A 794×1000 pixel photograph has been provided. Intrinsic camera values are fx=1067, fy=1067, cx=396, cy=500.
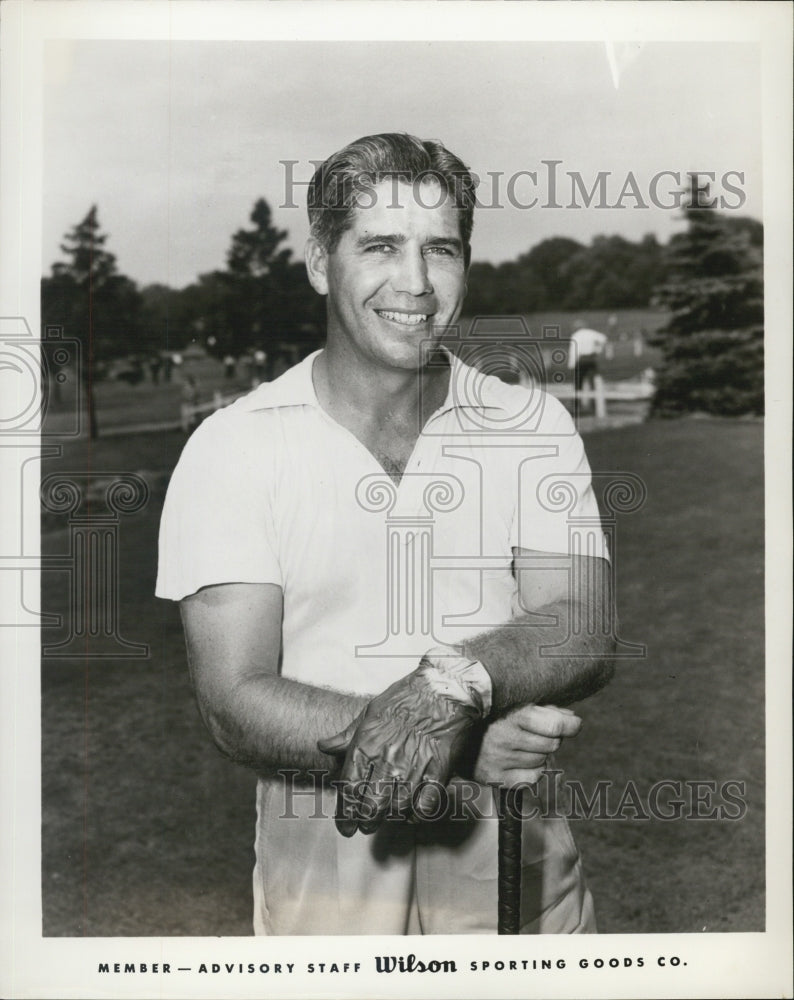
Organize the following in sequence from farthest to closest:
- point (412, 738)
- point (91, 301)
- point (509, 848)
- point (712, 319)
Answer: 1. point (712, 319)
2. point (91, 301)
3. point (509, 848)
4. point (412, 738)

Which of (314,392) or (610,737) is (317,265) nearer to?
(314,392)

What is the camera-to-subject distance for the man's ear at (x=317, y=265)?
270 centimetres

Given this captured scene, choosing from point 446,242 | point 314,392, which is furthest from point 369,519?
point 446,242

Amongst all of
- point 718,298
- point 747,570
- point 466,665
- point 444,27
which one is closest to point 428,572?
point 466,665

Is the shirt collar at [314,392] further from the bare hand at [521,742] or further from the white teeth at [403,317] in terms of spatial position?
the bare hand at [521,742]


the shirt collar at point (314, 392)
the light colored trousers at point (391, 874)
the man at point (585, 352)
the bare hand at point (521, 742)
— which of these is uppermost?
the man at point (585, 352)

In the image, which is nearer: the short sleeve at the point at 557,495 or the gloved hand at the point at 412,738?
the gloved hand at the point at 412,738

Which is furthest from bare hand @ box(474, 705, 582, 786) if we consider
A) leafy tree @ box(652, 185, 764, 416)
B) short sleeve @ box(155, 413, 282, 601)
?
leafy tree @ box(652, 185, 764, 416)

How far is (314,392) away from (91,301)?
64cm

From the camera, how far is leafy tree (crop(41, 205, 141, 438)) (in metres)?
2.75

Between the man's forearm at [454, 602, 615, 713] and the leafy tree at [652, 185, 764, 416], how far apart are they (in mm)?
660

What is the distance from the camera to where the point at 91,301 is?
109 inches

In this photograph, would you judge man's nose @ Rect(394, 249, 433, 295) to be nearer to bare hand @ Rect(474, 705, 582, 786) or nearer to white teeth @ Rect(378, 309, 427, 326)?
white teeth @ Rect(378, 309, 427, 326)

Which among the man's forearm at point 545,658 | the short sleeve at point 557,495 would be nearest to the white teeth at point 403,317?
the short sleeve at point 557,495
